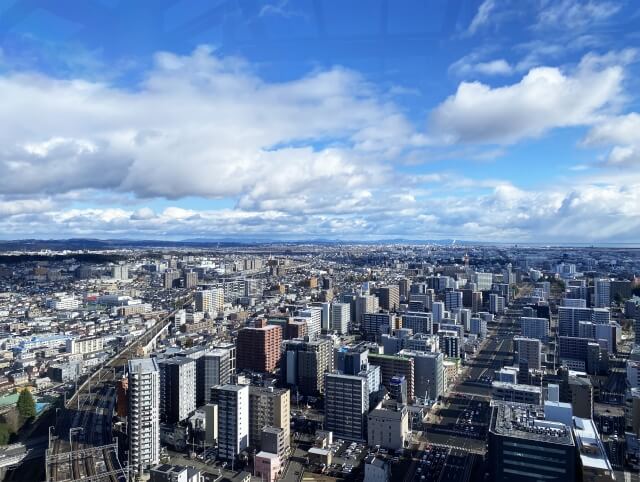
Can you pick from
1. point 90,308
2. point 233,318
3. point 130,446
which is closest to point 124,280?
point 90,308

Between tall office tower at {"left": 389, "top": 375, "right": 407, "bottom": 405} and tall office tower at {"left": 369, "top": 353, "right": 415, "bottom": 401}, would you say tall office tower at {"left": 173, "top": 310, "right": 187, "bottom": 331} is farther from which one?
tall office tower at {"left": 389, "top": 375, "right": 407, "bottom": 405}

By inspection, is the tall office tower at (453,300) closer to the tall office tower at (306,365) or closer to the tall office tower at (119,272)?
the tall office tower at (306,365)

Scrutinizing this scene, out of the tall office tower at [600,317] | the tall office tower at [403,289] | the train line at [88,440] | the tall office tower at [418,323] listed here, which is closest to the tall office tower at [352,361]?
the train line at [88,440]

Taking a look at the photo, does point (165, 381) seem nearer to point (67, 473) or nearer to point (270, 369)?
point (67, 473)

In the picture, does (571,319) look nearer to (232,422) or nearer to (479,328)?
(479,328)

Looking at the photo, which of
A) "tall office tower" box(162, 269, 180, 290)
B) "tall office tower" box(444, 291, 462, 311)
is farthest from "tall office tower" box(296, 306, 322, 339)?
"tall office tower" box(162, 269, 180, 290)
